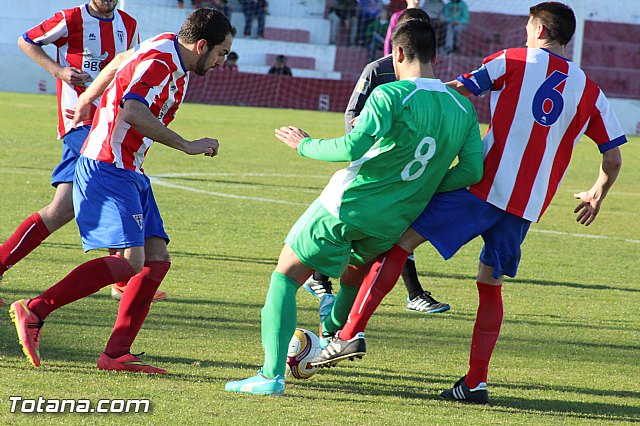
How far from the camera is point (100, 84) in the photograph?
5027mm

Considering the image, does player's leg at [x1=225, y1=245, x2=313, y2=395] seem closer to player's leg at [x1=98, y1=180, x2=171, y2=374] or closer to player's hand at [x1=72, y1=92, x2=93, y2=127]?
player's leg at [x1=98, y1=180, x2=171, y2=374]

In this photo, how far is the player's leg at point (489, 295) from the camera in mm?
4695

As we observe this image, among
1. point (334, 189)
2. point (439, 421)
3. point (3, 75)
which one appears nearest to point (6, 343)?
point (334, 189)

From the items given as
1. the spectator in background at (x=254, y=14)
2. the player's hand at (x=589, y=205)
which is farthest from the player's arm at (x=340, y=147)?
the spectator in background at (x=254, y=14)

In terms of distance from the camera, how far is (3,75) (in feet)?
107

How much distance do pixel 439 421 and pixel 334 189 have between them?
1077mm

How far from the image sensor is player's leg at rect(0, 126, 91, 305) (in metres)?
6.25

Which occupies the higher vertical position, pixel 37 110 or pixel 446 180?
pixel 446 180

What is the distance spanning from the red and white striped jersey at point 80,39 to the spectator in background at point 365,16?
26786 millimetres

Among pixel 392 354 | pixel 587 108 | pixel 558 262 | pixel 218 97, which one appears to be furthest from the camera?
pixel 218 97

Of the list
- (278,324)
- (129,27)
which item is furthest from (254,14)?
(278,324)

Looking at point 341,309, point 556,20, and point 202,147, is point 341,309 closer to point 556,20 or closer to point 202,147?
point 202,147

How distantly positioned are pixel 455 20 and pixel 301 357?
29598mm

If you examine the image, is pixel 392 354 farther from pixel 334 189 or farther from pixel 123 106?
pixel 123 106
